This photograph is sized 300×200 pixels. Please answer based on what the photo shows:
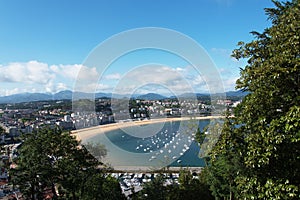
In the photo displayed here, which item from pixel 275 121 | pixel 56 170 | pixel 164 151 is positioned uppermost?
pixel 275 121

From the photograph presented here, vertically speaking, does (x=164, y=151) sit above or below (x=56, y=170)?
below

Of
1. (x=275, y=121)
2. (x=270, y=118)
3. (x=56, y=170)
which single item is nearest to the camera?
(x=275, y=121)

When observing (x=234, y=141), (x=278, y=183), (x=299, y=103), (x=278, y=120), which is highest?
(x=299, y=103)

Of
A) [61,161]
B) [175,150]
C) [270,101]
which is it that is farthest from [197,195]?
[175,150]

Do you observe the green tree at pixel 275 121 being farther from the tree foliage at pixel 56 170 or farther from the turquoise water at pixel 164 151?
the turquoise water at pixel 164 151

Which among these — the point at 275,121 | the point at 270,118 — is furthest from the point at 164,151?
the point at 275,121

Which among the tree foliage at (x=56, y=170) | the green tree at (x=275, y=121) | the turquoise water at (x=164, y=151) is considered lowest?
the turquoise water at (x=164, y=151)

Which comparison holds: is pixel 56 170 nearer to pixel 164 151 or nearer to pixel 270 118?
pixel 270 118

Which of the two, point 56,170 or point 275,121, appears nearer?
point 275,121

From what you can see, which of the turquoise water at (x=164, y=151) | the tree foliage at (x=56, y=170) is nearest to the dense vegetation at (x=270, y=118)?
the tree foliage at (x=56, y=170)

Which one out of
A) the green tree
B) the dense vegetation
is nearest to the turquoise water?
the dense vegetation

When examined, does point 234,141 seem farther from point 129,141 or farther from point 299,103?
point 129,141
